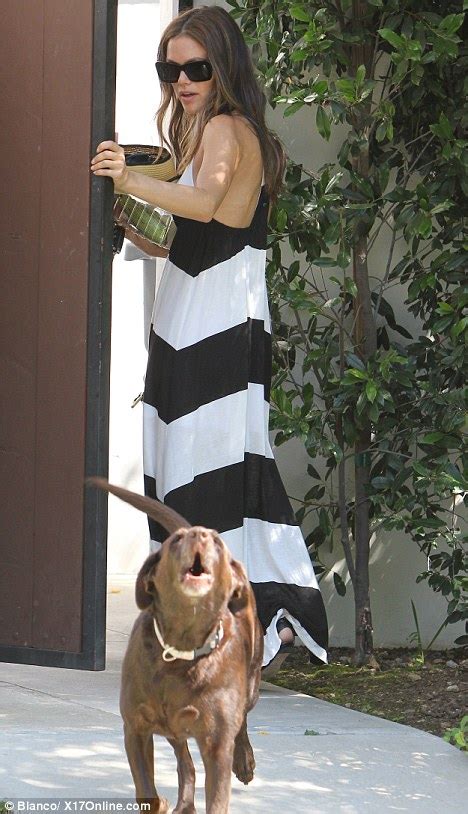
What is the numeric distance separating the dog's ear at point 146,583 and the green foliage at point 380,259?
2.22 metres

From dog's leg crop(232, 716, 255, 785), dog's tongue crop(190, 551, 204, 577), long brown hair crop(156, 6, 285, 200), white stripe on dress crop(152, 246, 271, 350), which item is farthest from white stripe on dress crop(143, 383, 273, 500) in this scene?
dog's tongue crop(190, 551, 204, 577)

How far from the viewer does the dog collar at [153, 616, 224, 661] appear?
2629 mm

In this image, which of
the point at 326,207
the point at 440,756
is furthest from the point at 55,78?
the point at 440,756

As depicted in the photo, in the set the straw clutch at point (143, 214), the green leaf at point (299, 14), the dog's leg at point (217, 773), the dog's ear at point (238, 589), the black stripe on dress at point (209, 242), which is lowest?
the dog's leg at point (217, 773)

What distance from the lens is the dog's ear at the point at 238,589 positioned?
269cm

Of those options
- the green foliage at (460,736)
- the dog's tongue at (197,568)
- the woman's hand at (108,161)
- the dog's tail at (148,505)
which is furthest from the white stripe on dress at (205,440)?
the dog's tongue at (197,568)

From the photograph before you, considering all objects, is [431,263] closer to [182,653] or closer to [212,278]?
[212,278]

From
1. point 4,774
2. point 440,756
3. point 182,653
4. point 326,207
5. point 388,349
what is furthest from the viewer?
point 388,349

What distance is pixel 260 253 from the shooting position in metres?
4.41

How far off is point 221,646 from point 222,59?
2.22 meters

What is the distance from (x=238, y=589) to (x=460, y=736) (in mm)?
1238

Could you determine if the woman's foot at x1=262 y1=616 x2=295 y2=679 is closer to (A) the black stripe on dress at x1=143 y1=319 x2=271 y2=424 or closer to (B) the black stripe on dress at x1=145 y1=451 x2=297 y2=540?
(B) the black stripe on dress at x1=145 y1=451 x2=297 y2=540

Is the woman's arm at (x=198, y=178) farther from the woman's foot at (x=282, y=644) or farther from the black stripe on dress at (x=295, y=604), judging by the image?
the woman's foot at (x=282, y=644)

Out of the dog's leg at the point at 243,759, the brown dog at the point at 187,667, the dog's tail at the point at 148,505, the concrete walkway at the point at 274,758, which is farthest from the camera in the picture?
the concrete walkway at the point at 274,758
